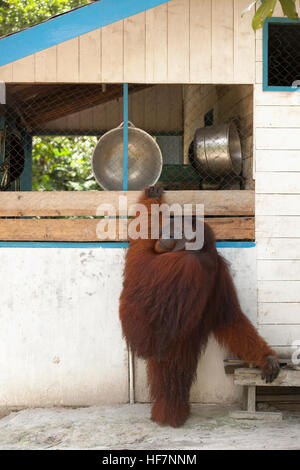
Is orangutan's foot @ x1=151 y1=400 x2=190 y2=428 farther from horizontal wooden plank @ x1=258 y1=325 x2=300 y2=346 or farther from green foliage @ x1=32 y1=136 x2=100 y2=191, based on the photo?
green foliage @ x1=32 y1=136 x2=100 y2=191

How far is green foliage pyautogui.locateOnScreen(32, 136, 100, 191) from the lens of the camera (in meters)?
12.8

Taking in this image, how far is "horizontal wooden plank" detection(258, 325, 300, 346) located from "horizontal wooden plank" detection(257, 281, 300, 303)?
24cm

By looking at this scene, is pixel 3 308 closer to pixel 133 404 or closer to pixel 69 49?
pixel 133 404

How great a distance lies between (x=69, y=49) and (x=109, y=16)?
1.81 feet

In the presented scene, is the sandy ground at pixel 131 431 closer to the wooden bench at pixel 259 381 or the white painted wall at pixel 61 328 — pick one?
the wooden bench at pixel 259 381

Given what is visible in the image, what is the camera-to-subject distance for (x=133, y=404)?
16.8 ft

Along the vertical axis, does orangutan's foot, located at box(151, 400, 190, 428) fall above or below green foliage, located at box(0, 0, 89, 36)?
below

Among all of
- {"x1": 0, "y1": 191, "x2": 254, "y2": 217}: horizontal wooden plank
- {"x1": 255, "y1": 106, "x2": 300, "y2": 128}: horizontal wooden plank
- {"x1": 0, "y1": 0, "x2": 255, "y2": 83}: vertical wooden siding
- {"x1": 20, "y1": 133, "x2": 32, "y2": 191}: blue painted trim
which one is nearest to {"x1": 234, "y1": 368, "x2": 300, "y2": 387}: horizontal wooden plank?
{"x1": 0, "y1": 191, "x2": 254, "y2": 217}: horizontal wooden plank

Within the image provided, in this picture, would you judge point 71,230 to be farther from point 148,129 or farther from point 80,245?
point 148,129

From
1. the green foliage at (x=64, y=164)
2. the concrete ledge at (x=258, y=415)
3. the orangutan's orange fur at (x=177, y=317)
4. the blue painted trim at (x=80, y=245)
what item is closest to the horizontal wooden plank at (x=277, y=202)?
the blue painted trim at (x=80, y=245)

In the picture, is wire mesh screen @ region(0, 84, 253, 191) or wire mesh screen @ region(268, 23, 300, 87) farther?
wire mesh screen @ region(268, 23, 300, 87)

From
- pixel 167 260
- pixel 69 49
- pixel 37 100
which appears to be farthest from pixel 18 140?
pixel 167 260
